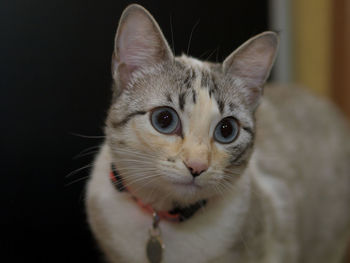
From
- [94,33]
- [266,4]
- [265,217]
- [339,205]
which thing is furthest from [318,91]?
[94,33]

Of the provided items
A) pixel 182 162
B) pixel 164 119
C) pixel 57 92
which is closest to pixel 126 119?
pixel 164 119

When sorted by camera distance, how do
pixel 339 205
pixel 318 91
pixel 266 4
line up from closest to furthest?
1. pixel 266 4
2. pixel 339 205
3. pixel 318 91

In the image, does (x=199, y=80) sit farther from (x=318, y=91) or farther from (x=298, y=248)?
(x=318, y=91)

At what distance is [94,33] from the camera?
4.51ft

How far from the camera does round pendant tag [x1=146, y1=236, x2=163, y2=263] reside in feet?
4.47

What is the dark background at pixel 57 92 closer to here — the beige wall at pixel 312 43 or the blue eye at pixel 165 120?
the blue eye at pixel 165 120

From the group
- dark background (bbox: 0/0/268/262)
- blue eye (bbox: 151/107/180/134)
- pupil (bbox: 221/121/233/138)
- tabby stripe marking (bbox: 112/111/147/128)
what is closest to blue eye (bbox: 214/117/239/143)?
pupil (bbox: 221/121/233/138)

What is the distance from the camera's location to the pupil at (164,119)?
48.4 inches

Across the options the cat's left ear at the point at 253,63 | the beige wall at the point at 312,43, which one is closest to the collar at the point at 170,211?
the cat's left ear at the point at 253,63

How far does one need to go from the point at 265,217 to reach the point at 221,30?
758 mm

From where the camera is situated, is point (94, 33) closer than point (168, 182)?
No

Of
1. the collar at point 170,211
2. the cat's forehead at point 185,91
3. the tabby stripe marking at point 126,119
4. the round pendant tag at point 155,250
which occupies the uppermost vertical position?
the cat's forehead at point 185,91

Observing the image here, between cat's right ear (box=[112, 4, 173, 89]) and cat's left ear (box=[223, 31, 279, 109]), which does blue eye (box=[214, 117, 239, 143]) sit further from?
cat's right ear (box=[112, 4, 173, 89])

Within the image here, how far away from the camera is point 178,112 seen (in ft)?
4.00
